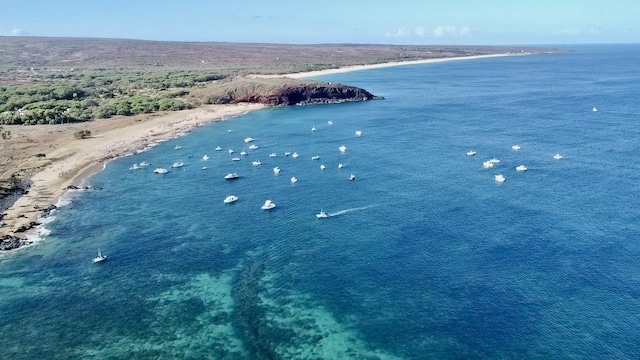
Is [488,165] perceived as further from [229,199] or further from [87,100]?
[87,100]

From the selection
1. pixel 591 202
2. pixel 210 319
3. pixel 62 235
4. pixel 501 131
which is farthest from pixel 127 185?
pixel 501 131

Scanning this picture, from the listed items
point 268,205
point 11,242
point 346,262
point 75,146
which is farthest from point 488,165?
point 75,146

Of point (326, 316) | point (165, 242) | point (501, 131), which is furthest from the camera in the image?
point (501, 131)

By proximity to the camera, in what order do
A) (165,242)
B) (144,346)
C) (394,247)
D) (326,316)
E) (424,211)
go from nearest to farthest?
(144,346), (326,316), (394,247), (165,242), (424,211)

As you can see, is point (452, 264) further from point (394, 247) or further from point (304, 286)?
point (304, 286)

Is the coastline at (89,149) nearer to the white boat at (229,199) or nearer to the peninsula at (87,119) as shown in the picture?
the peninsula at (87,119)

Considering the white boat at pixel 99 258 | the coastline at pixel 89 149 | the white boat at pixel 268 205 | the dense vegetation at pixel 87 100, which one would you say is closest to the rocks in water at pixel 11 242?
the coastline at pixel 89 149

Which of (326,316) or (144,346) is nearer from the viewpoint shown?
(144,346)
